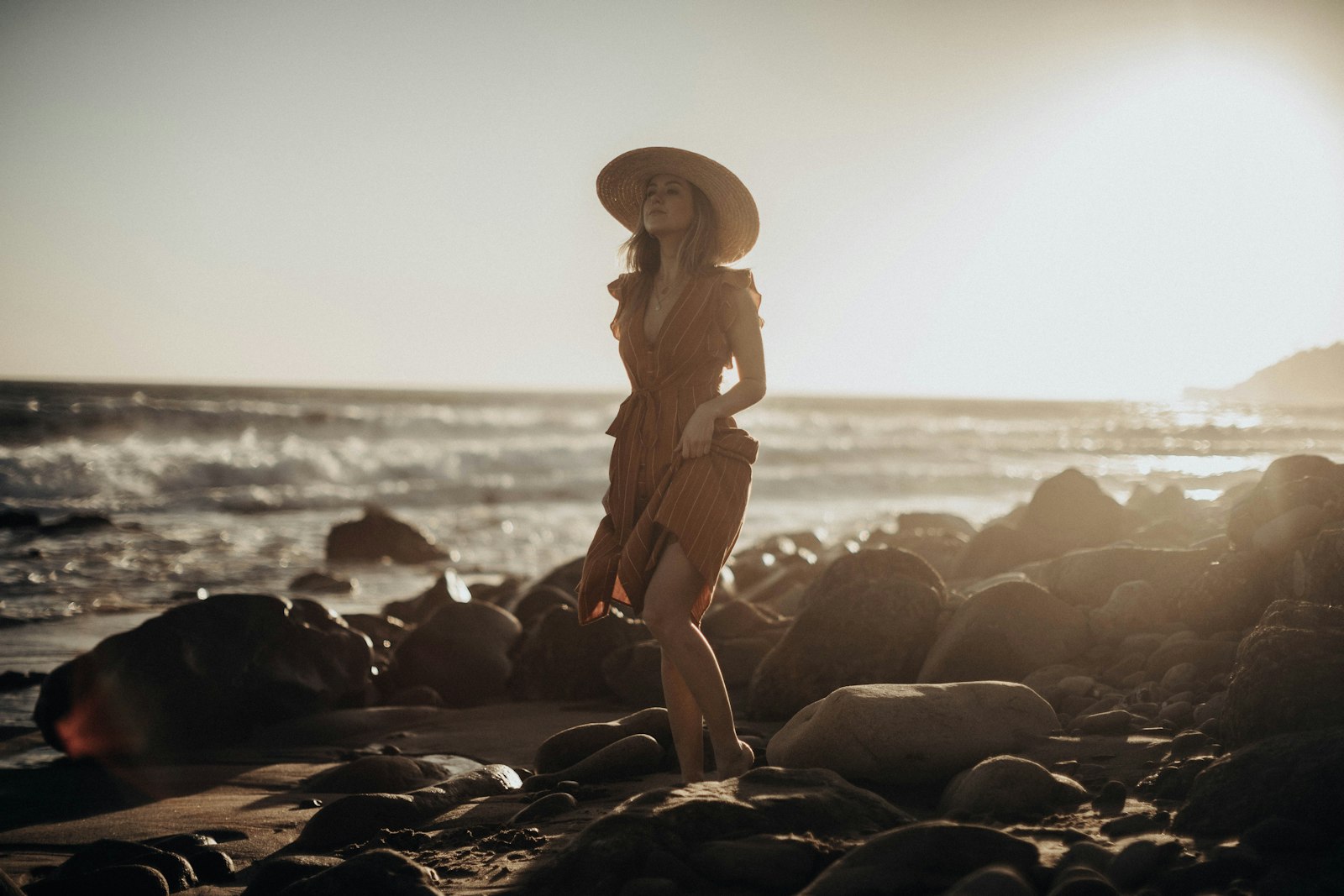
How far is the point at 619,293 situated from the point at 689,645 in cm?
132

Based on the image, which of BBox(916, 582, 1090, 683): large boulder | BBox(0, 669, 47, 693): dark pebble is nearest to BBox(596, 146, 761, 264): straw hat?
BBox(916, 582, 1090, 683): large boulder

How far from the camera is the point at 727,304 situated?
3.68 m

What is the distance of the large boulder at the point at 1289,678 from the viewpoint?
318 centimetres

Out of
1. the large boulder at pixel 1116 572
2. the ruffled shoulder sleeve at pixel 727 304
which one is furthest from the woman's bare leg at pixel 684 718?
the large boulder at pixel 1116 572

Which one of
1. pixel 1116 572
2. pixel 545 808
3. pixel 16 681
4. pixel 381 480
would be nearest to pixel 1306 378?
pixel 1116 572

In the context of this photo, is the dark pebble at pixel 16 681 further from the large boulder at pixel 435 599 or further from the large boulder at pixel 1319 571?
the large boulder at pixel 1319 571

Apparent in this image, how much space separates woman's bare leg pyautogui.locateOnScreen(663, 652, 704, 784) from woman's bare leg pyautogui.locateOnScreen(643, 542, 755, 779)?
105mm

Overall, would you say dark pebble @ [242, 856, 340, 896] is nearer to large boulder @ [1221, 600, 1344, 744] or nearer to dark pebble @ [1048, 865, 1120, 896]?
dark pebble @ [1048, 865, 1120, 896]

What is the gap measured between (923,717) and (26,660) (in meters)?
6.33

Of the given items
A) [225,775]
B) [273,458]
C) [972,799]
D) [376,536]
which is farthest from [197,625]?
[273,458]

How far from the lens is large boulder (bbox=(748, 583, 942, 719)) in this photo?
516 centimetres

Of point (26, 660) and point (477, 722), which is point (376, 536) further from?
point (477, 722)

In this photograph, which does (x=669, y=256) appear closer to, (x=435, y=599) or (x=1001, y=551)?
(x=1001, y=551)

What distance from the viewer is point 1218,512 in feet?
24.3
